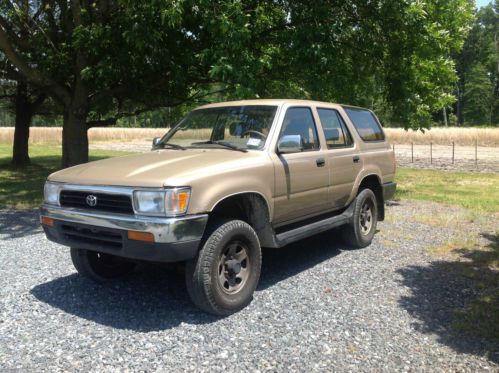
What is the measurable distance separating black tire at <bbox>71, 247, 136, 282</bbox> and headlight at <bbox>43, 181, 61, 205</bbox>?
2.24 feet

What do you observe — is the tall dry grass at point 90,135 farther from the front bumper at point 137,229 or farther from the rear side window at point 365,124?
the front bumper at point 137,229

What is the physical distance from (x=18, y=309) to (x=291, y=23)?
829 centimetres

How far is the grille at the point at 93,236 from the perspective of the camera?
415cm

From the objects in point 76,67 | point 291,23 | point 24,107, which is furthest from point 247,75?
point 24,107

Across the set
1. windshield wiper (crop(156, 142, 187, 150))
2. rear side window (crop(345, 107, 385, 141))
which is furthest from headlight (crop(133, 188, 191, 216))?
rear side window (crop(345, 107, 385, 141))

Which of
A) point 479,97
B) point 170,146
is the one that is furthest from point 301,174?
point 479,97

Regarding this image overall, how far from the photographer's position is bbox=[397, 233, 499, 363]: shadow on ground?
4.00m

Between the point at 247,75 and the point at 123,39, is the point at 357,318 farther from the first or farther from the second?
the point at 123,39

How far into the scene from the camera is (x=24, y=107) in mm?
20328

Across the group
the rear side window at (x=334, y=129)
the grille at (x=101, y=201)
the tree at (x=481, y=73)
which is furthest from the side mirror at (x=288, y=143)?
the tree at (x=481, y=73)

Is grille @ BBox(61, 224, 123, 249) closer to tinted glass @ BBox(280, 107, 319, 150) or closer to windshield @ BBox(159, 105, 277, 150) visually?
windshield @ BBox(159, 105, 277, 150)

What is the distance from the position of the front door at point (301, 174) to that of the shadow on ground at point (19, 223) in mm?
4638

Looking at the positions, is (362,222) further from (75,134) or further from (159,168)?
(75,134)

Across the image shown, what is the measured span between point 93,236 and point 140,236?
591mm
